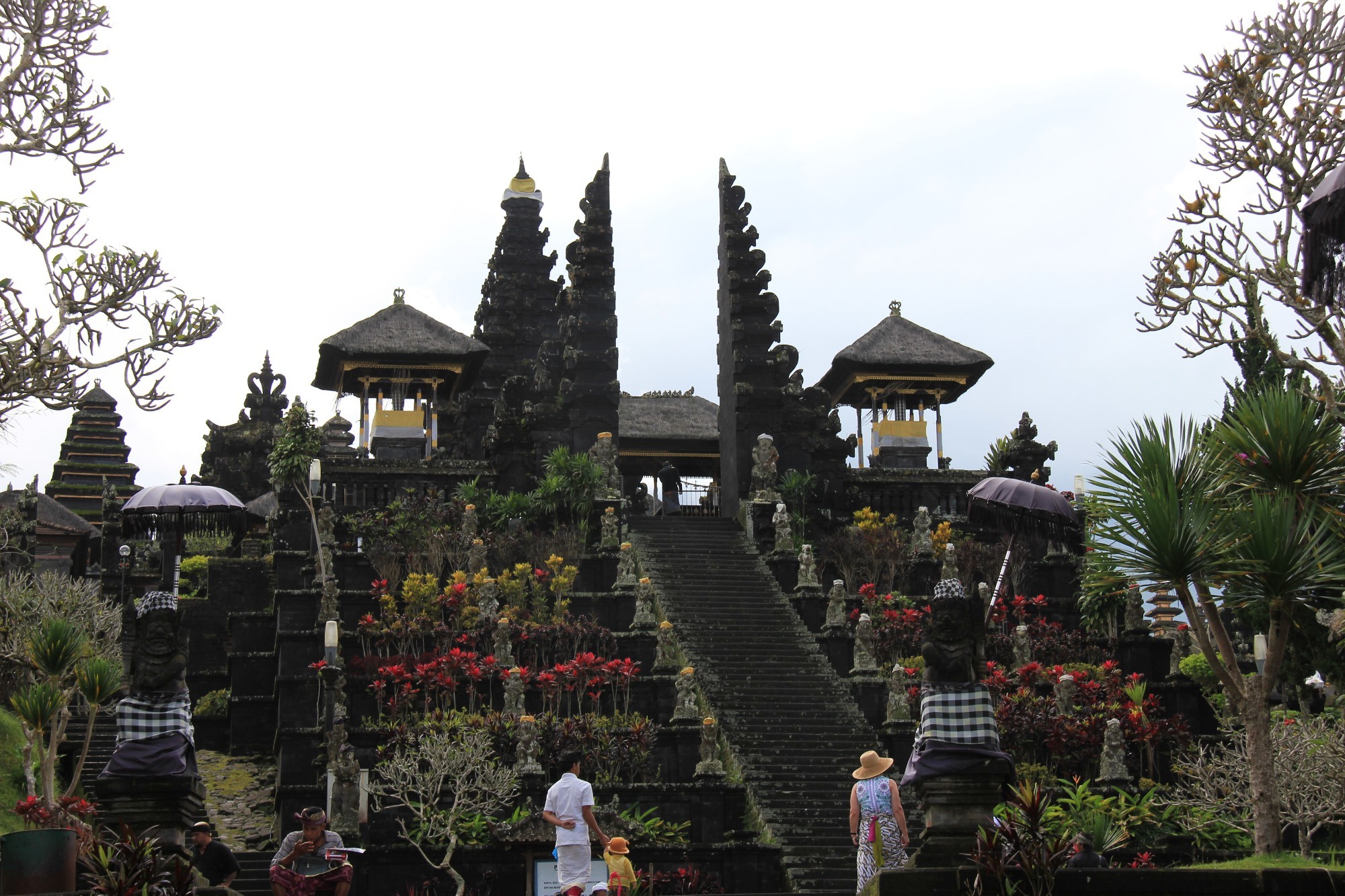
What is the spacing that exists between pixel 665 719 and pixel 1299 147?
10.6 m

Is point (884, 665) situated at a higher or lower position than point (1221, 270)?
lower

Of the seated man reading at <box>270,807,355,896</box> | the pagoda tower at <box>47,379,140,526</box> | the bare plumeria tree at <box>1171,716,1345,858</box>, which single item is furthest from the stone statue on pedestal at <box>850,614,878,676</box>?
the pagoda tower at <box>47,379,140,526</box>

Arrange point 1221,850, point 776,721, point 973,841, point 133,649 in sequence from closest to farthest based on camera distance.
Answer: point 973,841 → point 133,649 → point 1221,850 → point 776,721

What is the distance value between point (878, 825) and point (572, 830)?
2.37m

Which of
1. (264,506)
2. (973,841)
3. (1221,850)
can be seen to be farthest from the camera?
(264,506)

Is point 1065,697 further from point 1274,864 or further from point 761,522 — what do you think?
point 1274,864

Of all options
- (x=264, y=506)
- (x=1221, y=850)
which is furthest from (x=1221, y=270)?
(x=264, y=506)

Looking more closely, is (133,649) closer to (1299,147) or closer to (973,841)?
(973,841)

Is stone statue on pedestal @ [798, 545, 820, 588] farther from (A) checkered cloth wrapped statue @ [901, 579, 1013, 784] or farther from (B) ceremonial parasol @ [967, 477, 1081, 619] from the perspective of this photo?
(A) checkered cloth wrapped statue @ [901, 579, 1013, 784]

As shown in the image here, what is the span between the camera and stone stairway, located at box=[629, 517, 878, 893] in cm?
1869

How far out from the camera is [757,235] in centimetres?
3450

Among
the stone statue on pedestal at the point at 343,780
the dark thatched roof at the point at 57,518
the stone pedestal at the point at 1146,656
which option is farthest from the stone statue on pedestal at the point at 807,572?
the dark thatched roof at the point at 57,518

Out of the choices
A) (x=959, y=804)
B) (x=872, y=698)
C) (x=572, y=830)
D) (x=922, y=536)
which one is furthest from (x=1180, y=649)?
(x=572, y=830)

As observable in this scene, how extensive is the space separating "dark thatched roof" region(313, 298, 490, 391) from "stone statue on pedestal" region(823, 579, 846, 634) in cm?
1511
